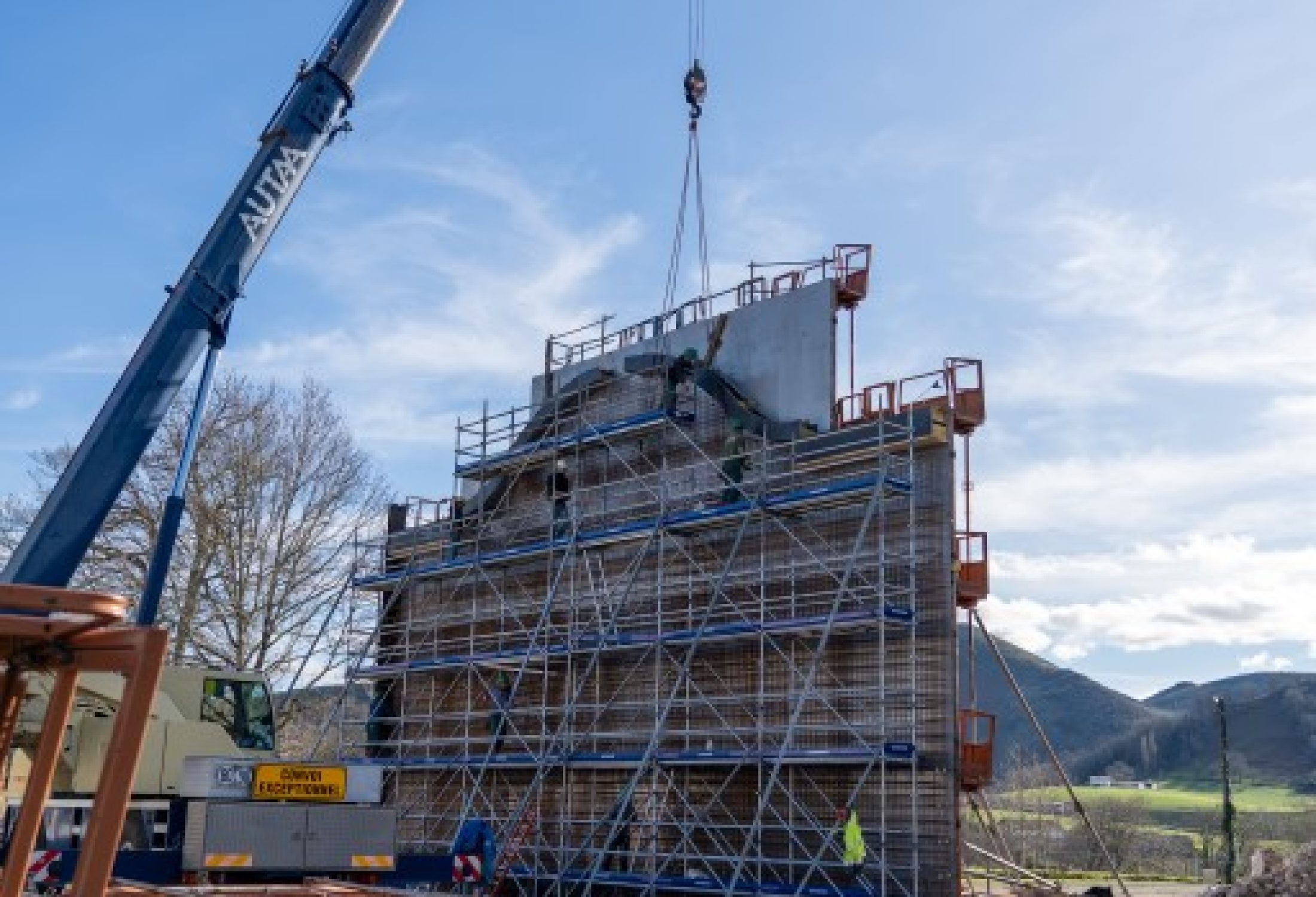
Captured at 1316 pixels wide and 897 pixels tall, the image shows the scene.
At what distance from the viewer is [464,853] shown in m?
21.0

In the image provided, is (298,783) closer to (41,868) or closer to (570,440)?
(41,868)

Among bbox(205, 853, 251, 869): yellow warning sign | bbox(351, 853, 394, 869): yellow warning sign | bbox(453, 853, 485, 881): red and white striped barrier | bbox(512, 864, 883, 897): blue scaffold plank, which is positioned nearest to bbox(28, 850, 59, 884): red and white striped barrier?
bbox(205, 853, 251, 869): yellow warning sign

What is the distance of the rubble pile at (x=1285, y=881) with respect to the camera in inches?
527

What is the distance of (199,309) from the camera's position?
18047 mm

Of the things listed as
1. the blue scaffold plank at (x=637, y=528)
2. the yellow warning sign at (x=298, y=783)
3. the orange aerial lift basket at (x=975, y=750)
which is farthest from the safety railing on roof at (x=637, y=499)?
the yellow warning sign at (x=298, y=783)

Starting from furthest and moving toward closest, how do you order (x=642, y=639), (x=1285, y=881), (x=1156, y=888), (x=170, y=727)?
(x=1156, y=888), (x=642, y=639), (x=170, y=727), (x=1285, y=881)

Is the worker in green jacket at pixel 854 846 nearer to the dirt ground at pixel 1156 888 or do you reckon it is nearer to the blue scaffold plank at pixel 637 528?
the blue scaffold plank at pixel 637 528

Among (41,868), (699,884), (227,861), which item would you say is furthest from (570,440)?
(41,868)

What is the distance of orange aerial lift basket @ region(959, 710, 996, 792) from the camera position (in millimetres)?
20062

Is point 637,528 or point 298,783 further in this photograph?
point 637,528

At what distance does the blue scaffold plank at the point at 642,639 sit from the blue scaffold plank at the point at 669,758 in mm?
1791

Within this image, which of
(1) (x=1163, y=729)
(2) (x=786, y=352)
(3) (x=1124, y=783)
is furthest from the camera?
(1) (x=1163, y=729)

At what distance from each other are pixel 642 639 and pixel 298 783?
704cm

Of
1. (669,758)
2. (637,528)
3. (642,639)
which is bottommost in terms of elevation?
(669,758)
